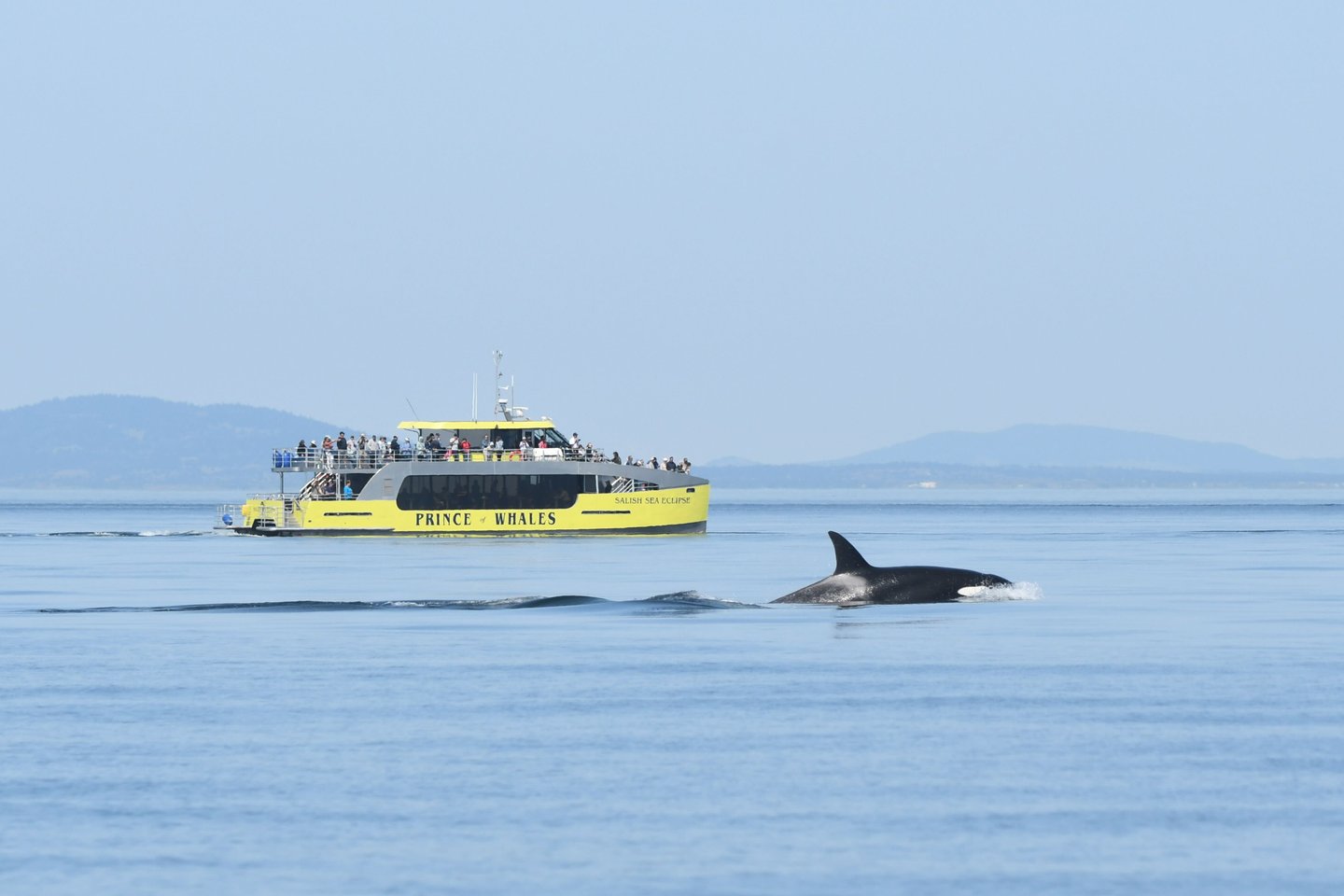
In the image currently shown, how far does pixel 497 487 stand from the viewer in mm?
88938

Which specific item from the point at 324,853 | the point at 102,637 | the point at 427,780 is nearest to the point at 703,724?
the point at 427,780

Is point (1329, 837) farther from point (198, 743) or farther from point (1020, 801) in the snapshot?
point (198, 743)

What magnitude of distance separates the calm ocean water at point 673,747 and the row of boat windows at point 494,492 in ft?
147

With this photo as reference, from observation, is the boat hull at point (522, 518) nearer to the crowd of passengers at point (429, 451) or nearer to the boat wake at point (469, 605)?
the crowd of passengers at point (429, 451)

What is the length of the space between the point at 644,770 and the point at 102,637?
18199mm

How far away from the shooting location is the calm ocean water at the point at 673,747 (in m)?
15.0

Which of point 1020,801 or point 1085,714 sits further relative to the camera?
point 1085,714

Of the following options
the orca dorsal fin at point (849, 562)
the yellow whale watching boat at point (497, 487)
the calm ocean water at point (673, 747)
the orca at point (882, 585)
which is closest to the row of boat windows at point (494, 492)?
the yellow whale watching boat at point (497, 487)

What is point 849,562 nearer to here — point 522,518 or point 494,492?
point 522,518

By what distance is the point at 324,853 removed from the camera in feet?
50.7

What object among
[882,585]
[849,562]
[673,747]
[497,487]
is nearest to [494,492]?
[497,487]

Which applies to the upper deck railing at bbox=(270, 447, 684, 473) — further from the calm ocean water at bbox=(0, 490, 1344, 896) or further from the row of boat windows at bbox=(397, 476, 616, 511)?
the calm ocean water at bbox=(0, 490, 1344, 896)

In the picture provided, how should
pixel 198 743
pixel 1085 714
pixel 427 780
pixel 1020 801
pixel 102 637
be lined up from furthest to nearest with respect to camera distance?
pixel 102 637 < pixel 1085 714 < pixel 198 743 < pixel 427 780 < pixel 1020 801

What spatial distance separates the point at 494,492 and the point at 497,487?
0.29 meters
